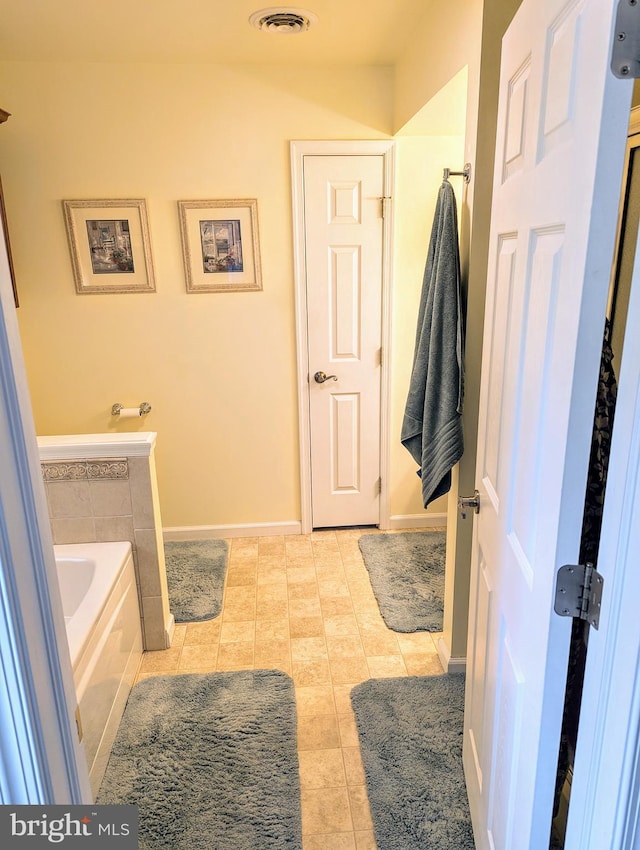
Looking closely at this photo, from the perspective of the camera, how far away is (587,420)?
0.83 meters

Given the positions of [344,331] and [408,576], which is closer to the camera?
[408,576]

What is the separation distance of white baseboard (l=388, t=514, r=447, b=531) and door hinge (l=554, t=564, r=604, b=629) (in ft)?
8.81

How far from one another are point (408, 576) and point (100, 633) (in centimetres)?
161

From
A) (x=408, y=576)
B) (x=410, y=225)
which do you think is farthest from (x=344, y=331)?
(x=408, y=576)

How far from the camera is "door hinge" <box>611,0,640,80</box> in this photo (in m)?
0.69

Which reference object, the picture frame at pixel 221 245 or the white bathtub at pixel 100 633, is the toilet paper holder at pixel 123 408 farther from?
the white bathtub at pixel 100 633

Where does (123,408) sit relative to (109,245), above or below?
below

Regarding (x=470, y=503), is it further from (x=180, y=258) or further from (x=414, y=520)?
(x=180, y=258)

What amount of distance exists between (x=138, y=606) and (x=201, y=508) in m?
1.06

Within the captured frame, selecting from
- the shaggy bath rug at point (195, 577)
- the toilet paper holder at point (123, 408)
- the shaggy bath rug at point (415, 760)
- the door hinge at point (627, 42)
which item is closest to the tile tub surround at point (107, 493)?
the shaggy bath rug at point (195, 577)

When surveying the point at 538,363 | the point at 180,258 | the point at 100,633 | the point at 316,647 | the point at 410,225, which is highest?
the point at 410,225

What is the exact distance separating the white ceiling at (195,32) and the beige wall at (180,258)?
5.0 inches

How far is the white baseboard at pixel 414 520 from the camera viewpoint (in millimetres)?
3568

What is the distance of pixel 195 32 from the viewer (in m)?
2.42
